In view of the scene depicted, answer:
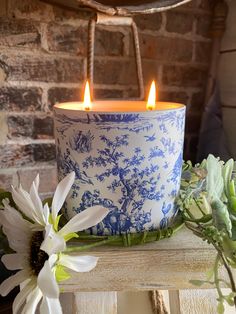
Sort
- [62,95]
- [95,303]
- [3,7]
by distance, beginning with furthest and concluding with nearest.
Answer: [62,95], [3,7], [95,303]

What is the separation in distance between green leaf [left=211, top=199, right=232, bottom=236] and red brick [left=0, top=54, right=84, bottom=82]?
1.99ft

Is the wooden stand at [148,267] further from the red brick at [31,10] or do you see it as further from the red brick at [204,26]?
the red brick at [204,26]

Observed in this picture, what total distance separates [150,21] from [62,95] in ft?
0.93

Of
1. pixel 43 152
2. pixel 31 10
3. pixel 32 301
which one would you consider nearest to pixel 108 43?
pixel 31 10

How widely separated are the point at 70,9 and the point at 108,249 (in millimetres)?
626

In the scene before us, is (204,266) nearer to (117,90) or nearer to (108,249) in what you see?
(108,249)

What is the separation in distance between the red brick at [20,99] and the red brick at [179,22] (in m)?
0.37

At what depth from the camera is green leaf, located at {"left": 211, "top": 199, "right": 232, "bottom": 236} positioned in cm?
39

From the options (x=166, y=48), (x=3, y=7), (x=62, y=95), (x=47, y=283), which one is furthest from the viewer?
(x=166, y=48)

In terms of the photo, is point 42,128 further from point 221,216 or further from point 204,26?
point 221,216

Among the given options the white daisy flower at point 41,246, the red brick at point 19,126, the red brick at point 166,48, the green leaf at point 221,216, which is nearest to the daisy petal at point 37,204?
the white daisy flower at point 41,246

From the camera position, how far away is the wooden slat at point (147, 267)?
430mm

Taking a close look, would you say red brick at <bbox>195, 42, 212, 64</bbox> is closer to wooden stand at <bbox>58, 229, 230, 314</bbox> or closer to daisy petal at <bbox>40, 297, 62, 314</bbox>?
wooden stand at <bbox>58, 229, 230, 314</bbox>

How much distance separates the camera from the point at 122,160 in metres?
0.42
